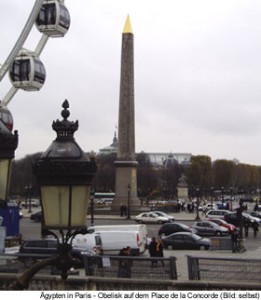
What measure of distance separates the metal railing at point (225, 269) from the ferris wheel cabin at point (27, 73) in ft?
83.9

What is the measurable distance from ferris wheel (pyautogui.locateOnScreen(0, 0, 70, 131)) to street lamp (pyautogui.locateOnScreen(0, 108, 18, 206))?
3090 cm

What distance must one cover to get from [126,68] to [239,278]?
1703 inches

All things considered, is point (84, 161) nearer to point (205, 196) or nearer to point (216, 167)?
point (205, 196)

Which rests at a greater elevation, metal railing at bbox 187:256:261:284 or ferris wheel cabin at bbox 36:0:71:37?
ferris wheel cabin at bbox 36:0:71:37

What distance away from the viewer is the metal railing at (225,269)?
12.0m

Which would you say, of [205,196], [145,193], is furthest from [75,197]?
[205,196]

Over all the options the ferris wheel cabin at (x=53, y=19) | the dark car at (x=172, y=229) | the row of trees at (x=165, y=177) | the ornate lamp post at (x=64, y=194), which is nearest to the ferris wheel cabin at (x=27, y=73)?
the ferris wheel cabin at (x=53, y=19)

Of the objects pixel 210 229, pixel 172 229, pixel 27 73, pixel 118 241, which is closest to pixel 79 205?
pixel 118 241

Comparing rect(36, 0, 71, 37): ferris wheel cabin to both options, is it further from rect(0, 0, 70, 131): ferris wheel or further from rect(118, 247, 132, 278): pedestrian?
rect(118, 247, 132, 278): pedestrian

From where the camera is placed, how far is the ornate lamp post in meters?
5.02

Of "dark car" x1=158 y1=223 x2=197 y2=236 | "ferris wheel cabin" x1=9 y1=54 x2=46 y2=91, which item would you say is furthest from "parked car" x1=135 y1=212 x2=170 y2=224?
"ferris wheel cabin" x1=9 y1=54 x2=46 y2=91


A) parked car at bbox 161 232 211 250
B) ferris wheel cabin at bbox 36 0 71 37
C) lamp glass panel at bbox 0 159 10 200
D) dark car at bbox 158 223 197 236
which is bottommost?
parked car at bbox 161 232 211 250

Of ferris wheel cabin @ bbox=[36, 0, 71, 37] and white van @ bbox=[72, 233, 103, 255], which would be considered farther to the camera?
ferris wheel cabin @ bbox=[36, 0, 71, 37]

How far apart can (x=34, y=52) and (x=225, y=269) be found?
94.1 feet
